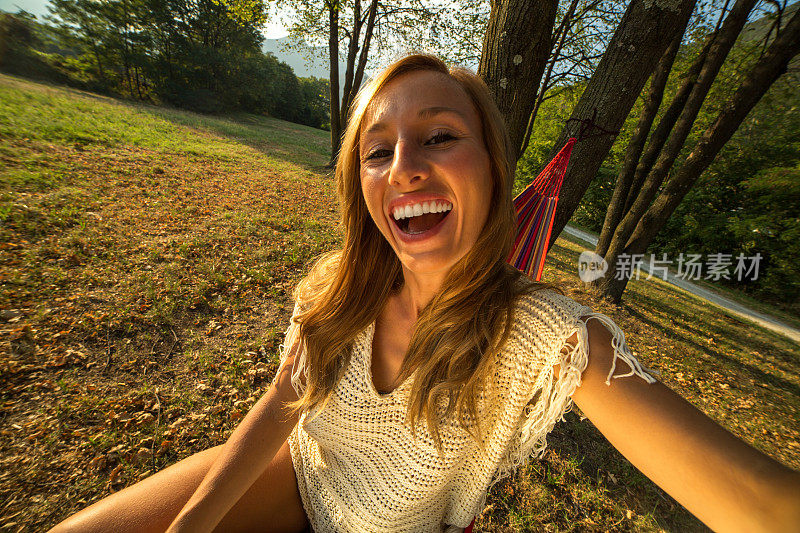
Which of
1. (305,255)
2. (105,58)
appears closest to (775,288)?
(305,255)

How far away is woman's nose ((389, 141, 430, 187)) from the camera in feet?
3.61

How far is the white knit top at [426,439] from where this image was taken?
100cm

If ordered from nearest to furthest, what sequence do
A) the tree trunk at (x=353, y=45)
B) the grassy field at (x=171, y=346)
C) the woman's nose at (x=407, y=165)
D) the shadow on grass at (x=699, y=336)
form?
the woman's nose at (x=407, y=165)
the grassy field at (x=171, y=346)
the shadow on grass at (x=699, y=336)
the tree trunk at (x=353, y=45)

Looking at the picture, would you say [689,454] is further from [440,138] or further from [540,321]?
[440,138]

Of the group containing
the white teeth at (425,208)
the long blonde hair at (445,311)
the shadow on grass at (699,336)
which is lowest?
the shadow on grass at (699,336)

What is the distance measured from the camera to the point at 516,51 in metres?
2.12

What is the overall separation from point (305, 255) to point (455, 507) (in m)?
4.83

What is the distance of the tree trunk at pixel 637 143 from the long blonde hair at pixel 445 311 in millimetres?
5609

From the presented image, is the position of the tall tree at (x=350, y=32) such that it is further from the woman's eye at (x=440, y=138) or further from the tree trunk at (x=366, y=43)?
the woman's eye at (x=440, y=138)

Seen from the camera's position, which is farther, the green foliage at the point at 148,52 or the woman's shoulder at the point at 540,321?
the green foliage at the point at 148,52

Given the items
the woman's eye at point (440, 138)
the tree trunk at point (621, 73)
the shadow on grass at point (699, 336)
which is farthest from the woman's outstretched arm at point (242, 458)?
the shadow on grass at point (699, 336)

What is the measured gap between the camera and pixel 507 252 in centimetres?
128

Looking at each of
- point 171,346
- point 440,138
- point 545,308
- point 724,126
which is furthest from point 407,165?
point 724,126

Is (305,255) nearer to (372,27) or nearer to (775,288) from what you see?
(372,27)
